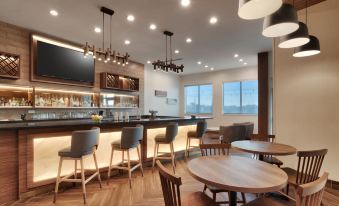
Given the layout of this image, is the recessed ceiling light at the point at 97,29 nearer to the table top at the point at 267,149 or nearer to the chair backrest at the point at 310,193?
the table top at the point at 267,149

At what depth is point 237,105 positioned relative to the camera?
981 centimetres

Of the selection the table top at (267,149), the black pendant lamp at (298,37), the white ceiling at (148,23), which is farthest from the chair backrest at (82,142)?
the black pendant lamp at (298,37)

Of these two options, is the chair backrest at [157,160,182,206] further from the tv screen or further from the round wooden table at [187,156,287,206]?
the tv screen

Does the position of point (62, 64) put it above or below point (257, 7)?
above

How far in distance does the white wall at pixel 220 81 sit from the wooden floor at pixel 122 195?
647 centimetres

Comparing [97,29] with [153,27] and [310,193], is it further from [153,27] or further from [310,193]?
[310,193]

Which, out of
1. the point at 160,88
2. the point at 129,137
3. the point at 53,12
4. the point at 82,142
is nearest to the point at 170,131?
the point at 129,137

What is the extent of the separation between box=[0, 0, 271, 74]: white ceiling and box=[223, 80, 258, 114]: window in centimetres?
314

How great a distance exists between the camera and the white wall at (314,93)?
3514 millimetres

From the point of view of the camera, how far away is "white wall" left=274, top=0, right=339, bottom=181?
3514 millimetres

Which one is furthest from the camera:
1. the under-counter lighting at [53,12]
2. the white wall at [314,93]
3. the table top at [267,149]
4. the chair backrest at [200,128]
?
the chair backrest at [200,128]

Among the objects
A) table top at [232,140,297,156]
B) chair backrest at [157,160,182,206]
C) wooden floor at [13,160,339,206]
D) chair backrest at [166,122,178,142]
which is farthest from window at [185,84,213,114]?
chair backrest at [157,160,182,206]

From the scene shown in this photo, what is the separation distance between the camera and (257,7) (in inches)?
65.6

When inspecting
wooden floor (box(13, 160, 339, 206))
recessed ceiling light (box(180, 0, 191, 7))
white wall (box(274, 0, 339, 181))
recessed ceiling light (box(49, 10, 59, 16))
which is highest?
recessed ceiling light (box(180, 0, 191, 7))
